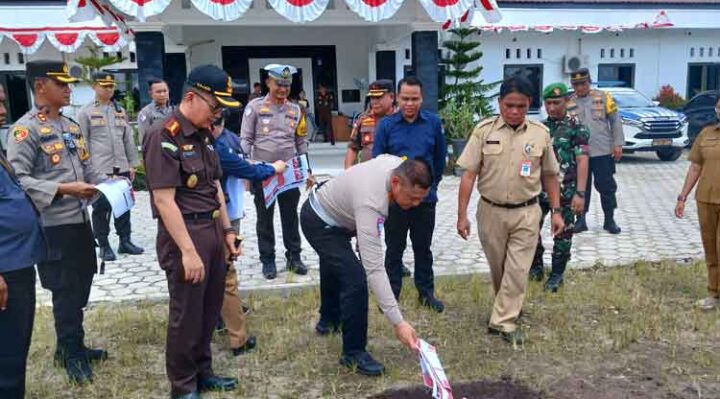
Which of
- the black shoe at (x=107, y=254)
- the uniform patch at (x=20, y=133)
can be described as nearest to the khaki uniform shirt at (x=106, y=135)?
the black shoe at (x=107, y=254)

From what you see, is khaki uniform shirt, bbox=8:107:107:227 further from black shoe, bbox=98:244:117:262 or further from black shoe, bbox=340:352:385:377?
black shoe, bbox=98:244:117:262

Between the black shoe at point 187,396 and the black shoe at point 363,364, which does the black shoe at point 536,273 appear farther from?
the black shoe at point 187,396

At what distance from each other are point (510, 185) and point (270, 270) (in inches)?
101

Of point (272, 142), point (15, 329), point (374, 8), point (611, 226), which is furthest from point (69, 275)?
point (374, 8)

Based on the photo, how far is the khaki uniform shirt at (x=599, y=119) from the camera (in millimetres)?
7066

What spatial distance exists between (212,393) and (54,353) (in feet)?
4.15

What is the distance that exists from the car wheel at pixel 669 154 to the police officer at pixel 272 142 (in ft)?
35.8

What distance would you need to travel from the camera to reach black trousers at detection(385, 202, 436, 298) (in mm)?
4754

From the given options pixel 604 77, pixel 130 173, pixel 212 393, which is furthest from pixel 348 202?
pixel 604 77

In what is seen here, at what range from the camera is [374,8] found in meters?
9.98

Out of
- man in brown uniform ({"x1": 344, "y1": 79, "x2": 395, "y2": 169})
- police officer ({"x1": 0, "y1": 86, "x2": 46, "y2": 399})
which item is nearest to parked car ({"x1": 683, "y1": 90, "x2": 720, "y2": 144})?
man in brown uniform ({"x1": 344, "y1": 79, "x2": 395, "y2": 169})

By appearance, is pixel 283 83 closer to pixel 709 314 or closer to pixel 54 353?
pixel 54 353

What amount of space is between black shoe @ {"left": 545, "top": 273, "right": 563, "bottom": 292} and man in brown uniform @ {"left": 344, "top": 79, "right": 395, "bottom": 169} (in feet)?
6.07

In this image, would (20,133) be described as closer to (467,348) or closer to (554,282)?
(467,348)
